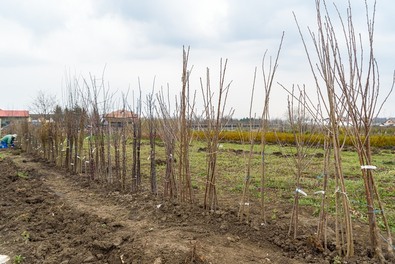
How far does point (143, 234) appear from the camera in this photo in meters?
4.34

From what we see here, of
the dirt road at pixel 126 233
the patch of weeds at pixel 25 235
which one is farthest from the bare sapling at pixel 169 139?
the patch of weeds at pixel 25 235

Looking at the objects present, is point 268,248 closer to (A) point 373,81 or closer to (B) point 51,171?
(A) point 373,81

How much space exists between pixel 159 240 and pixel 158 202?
6.03ft

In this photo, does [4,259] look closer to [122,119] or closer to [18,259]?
[18,259]

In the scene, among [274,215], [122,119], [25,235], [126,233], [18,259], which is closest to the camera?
[18,259]

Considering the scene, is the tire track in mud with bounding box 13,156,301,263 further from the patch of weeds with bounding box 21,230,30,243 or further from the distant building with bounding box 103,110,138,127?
the distant building with bounding box 103,110,138,127

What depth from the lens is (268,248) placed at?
3.89 m

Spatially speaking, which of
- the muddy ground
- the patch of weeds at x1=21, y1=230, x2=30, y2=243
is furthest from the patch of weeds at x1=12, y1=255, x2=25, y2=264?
the patch of weeds at x1=21, y1=230, x2=30, y2=243

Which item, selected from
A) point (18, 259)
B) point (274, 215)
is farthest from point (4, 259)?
point (274, 215)

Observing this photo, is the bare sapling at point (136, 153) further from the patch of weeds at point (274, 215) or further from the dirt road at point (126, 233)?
the patch of weeds at point (274, 215)

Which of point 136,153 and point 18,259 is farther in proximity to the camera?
point 136,153

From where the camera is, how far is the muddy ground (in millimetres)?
3660

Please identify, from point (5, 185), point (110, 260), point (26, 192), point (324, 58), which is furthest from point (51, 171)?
point (324, 58)

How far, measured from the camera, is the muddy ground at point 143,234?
3660 mm
